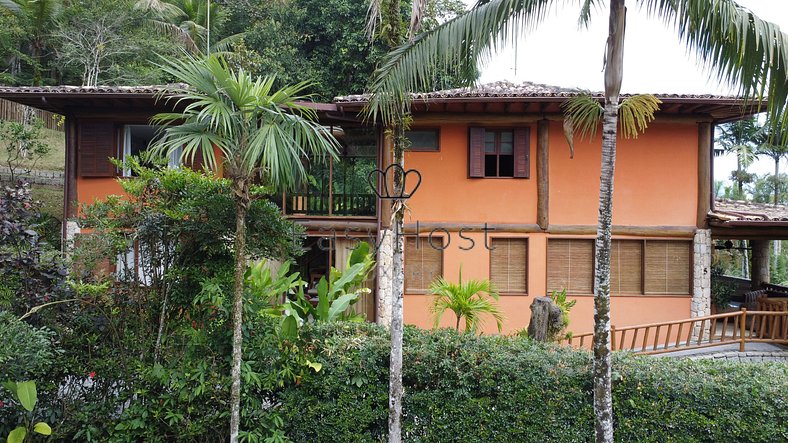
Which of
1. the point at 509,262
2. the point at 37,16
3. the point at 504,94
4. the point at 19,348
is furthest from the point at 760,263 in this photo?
the point at 37,16

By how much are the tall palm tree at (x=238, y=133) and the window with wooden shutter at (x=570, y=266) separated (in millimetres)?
8327

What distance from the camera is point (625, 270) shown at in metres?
11.8

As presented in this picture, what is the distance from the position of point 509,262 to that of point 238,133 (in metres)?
8.39

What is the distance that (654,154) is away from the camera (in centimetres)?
1162

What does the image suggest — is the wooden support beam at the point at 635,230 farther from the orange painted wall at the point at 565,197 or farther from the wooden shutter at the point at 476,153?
the wooden shutter at the point at 476,153

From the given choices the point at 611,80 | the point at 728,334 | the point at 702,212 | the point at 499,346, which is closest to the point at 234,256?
the point at 499,346

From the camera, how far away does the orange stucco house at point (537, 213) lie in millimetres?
11531

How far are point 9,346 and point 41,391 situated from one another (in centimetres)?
108

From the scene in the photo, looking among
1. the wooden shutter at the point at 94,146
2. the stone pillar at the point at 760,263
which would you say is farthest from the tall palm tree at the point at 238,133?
the stone pillar at the point at 760,263

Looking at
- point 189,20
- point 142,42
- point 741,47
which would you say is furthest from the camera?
point 189,20

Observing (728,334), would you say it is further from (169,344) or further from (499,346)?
(169,344)

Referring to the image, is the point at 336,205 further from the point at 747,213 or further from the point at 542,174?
the point at 747,213

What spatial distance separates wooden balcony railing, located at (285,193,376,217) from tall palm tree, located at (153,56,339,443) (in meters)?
7.09

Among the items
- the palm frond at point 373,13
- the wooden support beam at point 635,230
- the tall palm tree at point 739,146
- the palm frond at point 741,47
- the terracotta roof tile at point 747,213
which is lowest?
the wooden support beam at point 635,230
